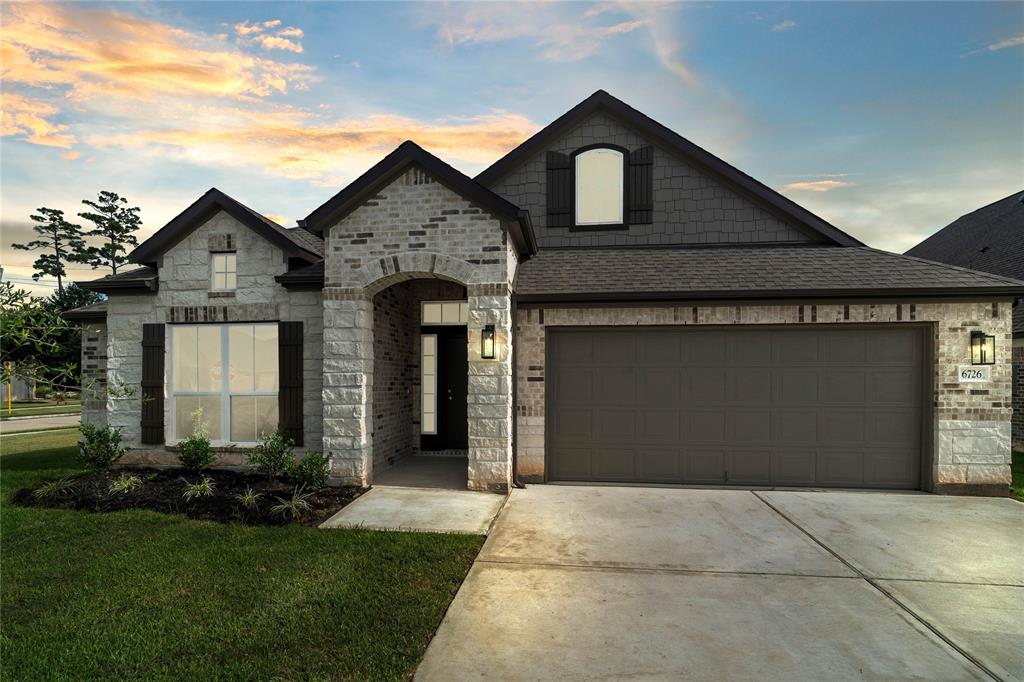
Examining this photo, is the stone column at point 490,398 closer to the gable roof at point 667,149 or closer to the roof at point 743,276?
the roof at point 743,276

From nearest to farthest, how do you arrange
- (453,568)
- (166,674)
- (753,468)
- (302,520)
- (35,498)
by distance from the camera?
(166,674), (453,568), (302,520), (35,498), (753,468)

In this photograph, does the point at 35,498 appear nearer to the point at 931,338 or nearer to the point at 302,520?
the point at 302,520

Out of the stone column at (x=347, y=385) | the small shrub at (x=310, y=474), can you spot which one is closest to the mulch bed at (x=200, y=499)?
the small shrub at (x=310, y=474)

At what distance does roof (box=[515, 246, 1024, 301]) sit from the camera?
823cm

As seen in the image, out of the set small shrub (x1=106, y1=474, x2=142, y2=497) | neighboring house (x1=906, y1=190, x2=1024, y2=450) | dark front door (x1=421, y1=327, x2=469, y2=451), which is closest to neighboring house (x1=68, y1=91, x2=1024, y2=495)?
dark front door (x1=421, y1=327, x2=469, y2=451)

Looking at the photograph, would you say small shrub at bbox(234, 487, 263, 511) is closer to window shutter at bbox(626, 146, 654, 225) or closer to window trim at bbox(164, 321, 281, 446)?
window trim at bbox(164, 321, 281, 446)

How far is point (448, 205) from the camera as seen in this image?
8078mm

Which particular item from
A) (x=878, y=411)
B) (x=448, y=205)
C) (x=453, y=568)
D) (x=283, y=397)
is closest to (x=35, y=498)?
(x=283, y=397)

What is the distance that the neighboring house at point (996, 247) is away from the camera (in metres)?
12.6

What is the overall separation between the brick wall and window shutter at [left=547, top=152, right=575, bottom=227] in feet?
0.45

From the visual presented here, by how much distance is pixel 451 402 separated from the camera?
10883 millimetres

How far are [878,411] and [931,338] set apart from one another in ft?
4.84

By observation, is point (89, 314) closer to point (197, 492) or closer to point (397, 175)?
point (197, 492)

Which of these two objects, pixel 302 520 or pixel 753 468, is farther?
pixel 753 468
